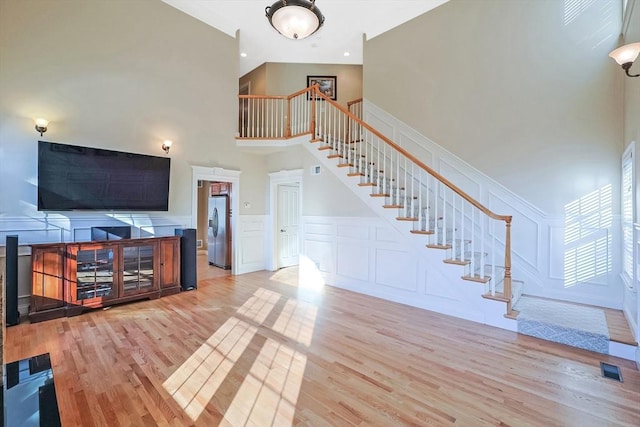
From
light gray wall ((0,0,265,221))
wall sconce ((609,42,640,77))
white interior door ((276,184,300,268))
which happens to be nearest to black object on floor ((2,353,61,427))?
light gray wall ((0,0,265,221))

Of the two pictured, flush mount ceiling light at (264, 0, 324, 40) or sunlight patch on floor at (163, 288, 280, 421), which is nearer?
sunlight patch on floor at (163, 288, 280, 421)

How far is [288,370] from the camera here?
247 centimetres

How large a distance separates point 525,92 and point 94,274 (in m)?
6.43

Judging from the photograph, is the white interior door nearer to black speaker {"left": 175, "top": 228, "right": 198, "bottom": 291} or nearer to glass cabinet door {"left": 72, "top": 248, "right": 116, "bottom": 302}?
black speaker {"left": 175, "top": 228, "right": 198, "bottom": 291}

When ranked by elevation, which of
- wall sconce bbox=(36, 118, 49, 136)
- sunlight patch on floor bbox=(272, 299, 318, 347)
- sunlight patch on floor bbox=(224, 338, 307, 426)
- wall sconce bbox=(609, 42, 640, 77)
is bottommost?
sunlight patch on floor bbox=(224, 338, 307, 426)

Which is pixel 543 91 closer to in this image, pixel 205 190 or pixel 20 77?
pixel 20 77

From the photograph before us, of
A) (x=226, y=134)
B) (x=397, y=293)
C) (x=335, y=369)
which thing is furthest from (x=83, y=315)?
(x=397, y=293)

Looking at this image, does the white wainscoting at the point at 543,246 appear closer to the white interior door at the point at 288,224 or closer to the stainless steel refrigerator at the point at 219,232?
the white interior door at the point at 288,224

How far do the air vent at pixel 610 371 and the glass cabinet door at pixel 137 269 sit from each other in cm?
530

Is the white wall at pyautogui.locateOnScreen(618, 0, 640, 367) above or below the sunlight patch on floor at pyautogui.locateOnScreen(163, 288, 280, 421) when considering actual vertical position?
above

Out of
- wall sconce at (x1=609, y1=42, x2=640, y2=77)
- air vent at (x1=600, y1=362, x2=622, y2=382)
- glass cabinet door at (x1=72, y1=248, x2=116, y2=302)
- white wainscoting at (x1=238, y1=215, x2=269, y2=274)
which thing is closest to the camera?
air vent at (x1=600, y1=362, x2=622, y2=382)

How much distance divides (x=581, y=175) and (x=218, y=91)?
5998 mm

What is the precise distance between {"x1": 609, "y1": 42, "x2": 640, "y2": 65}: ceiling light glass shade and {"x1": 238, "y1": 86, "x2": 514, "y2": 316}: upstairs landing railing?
1693mm

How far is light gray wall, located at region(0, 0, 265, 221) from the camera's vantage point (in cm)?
364
